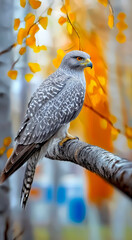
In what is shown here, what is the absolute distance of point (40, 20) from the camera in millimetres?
1587

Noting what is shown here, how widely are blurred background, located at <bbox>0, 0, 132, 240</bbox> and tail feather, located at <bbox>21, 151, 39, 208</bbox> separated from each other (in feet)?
0.10

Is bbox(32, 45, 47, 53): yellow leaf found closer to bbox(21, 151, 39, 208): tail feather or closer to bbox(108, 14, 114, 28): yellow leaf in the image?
bbox(108, 14, 114, 28): yellow leaf

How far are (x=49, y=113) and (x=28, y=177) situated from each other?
31 centimetres

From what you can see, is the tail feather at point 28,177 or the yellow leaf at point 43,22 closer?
the tail feather at point 28,177

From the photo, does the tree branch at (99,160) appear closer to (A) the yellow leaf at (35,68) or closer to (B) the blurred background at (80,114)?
(B) the blurred background at (80,114)

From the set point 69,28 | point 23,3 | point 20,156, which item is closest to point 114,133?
point 20,156

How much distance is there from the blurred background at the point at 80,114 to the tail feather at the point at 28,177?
3 cm

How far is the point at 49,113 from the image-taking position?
4.75 ft

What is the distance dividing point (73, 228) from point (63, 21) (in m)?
0.93

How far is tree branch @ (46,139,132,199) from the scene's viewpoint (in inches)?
37.8

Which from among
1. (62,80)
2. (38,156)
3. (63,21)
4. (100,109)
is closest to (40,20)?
(63,21)

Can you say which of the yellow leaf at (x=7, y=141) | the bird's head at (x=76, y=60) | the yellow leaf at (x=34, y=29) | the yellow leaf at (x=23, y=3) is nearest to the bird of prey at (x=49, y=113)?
the bird's head at (x=76, y=60)

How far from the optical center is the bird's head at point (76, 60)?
1.47m

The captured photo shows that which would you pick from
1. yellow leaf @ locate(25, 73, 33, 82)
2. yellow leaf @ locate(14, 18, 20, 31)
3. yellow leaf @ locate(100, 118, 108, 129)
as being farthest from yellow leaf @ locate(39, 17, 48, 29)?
yellow leaf @ locate(100, 118, 108, 129)
